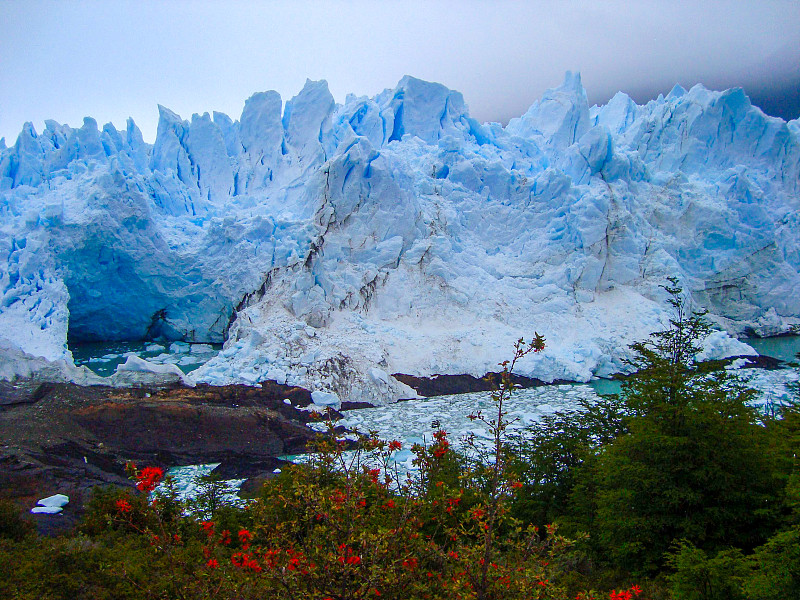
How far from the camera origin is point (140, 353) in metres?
22.6

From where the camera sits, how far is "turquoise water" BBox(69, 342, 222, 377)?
20.5m

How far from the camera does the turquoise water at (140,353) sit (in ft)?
67.4

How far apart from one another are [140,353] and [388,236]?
12592 millimetres

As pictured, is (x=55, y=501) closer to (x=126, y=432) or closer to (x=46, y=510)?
(x=46, y=510)

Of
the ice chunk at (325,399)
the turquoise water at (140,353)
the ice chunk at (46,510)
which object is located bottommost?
the ice chunk at (46,510)

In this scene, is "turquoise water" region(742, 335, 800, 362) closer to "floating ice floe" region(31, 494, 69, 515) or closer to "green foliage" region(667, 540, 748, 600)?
"green foliage" region(667, 540, 748, 600)

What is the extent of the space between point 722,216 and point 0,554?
1281 inches

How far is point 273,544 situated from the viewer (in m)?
2.88

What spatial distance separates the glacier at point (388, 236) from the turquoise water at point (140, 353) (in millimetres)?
859

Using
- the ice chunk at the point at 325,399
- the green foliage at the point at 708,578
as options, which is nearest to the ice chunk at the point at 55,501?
the ice chunk at the point at 325,399

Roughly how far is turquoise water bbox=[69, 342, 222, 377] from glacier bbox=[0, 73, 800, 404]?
859mm

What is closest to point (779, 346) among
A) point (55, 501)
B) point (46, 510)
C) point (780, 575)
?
point (780, 575)

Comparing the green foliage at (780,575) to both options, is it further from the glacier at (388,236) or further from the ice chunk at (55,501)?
the glacier at (388,236)

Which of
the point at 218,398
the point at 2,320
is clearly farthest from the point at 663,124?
the point at 2,320
